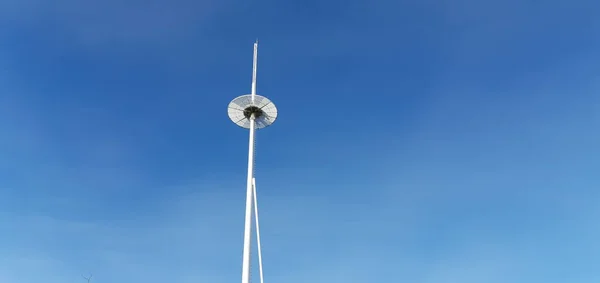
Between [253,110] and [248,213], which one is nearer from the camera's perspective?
[248,213]

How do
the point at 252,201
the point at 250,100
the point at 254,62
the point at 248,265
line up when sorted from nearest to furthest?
the point at 248,265 → the point at 252,201 → the point at 250,100 → the point at 254,62

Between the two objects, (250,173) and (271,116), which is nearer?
(250,173)

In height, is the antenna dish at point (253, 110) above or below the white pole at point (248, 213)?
above

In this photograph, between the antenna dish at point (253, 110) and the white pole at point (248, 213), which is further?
the antenna dish at point (253, 110)

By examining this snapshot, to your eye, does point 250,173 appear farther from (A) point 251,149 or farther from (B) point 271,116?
(B) point 271,116

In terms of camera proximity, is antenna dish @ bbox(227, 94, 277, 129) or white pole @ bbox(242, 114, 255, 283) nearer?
white pole @ bbox(242, 114, 255, 283)

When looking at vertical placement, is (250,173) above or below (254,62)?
below

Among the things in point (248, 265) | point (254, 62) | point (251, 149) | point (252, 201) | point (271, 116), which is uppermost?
point (254, 62)

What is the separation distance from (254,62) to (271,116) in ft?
36.9

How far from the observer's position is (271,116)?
81.8 metres

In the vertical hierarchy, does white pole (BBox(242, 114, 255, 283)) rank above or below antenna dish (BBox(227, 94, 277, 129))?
below

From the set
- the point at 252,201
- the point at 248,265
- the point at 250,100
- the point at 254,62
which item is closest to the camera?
the point at 248,265

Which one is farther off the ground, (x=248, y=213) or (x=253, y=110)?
(x=253, y=110)

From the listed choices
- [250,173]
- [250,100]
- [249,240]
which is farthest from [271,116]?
[249,240]
